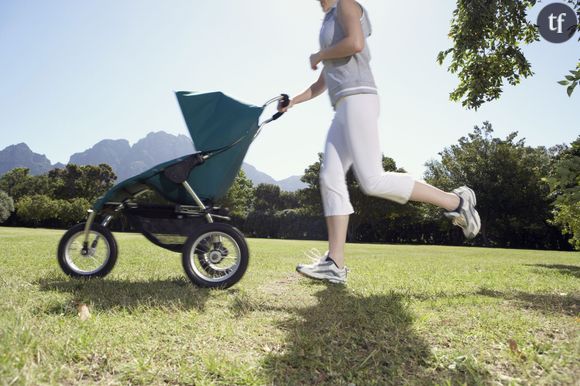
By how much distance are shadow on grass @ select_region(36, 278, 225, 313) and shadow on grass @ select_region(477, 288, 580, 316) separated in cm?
247

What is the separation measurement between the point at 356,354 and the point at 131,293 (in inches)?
80.3

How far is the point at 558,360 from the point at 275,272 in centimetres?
359

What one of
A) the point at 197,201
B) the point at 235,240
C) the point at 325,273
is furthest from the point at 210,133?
the point at 325,273

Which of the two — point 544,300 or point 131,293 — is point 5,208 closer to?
point 131,293

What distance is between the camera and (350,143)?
3457 mm

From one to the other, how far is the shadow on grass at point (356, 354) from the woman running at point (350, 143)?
930 millimetres

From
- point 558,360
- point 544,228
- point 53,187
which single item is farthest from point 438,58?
point 53,187

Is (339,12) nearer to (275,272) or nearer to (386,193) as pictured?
(386,193)

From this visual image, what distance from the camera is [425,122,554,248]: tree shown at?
39.4 meters

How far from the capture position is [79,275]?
408 cm

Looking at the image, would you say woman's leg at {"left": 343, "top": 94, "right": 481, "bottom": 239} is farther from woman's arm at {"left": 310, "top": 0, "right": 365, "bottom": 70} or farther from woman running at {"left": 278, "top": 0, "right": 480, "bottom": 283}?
woman's arm at {"left": 310, "top": 0, "right": 365, "bottom": 70}

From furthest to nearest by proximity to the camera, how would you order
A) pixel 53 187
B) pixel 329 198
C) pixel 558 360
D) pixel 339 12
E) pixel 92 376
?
pixel 53 187 < pixel 329 198 < pixel 339 12 < pixel 558 360 < pixel 92 376

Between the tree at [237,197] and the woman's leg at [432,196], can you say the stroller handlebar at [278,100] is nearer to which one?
the woman's leg at [432,196]

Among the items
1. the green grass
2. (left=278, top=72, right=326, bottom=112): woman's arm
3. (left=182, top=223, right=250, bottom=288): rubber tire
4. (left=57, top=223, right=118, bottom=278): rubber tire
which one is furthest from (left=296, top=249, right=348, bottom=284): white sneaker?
(left=57, top=223, right=118, bottom=278): rubber tire
